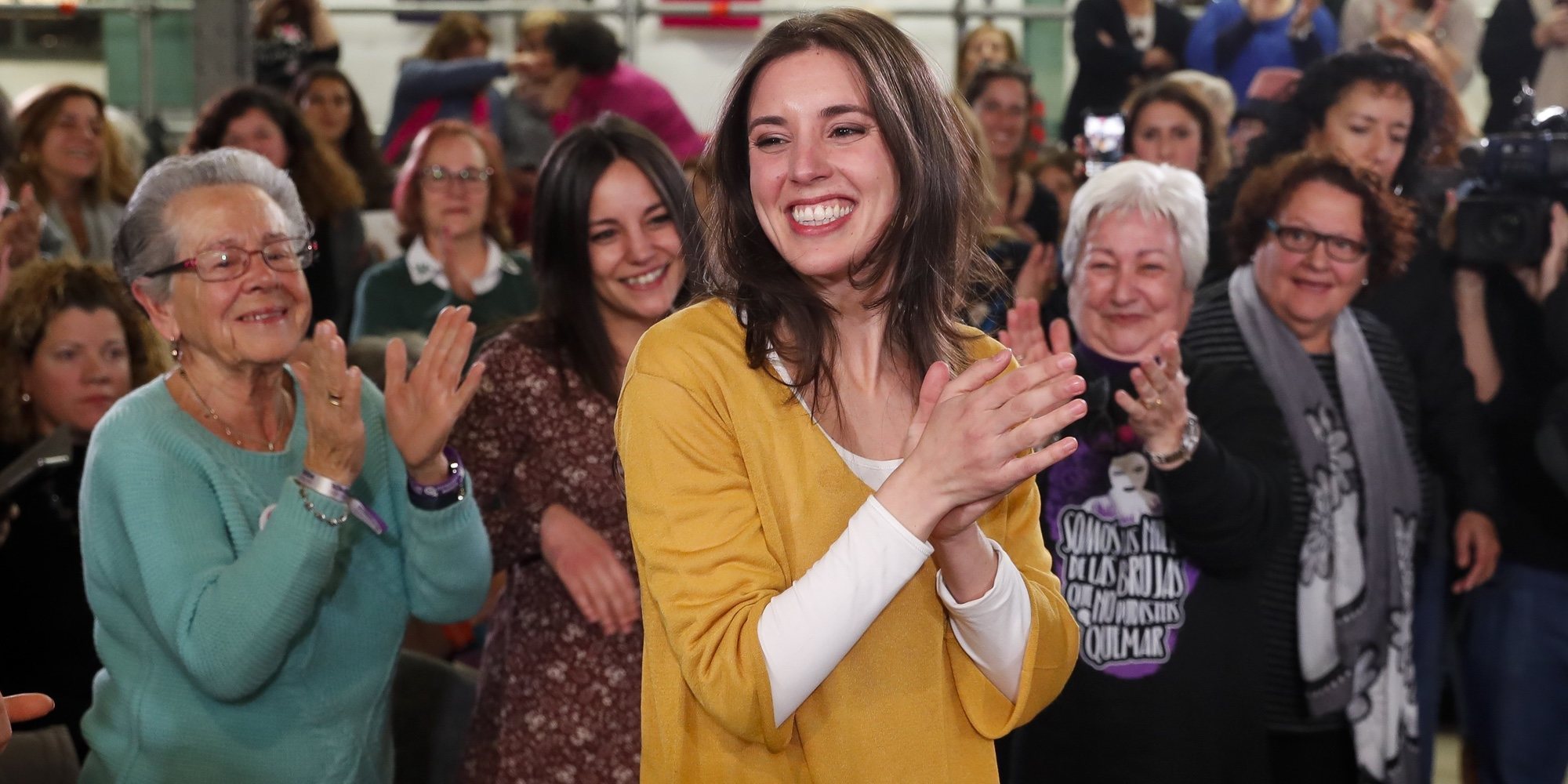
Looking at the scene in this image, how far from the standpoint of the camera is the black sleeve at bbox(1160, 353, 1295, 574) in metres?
2.48

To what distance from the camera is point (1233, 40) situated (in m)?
5.54

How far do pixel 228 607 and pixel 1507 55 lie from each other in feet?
15.5

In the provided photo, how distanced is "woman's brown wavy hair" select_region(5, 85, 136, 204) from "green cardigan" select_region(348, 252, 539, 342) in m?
0.99

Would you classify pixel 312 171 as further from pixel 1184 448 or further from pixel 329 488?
pixel 1184 448

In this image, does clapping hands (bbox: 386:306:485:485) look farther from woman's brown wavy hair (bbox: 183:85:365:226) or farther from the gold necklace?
woman's brown wavy hair (bbox: 183:85:365:226)

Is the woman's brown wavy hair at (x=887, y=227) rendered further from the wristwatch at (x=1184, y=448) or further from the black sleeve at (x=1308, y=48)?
the black sleeve at (x=1308, y=48)

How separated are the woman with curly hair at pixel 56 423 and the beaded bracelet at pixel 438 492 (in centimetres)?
81

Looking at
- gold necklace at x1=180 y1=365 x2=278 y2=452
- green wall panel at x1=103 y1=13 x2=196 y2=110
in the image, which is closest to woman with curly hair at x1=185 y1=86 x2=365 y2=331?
green wall panel at x1=103 y1=13 x2=196 y2=110

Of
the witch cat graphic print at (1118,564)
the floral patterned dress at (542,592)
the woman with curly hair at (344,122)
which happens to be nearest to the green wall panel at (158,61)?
the woman with curly hair at (344,122)

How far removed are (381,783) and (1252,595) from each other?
4.72ft

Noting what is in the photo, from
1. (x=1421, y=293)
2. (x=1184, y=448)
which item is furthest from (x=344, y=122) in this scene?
(x=1184, y=448)

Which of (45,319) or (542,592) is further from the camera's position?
(45,319)

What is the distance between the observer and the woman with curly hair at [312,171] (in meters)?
4.46

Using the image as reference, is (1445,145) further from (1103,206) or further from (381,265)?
(381,265)
